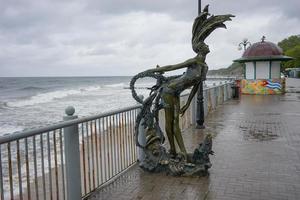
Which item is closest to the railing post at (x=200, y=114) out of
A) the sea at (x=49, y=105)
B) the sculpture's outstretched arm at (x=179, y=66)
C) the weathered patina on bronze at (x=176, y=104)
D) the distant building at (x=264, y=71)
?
the sea at (x=49, y=105)

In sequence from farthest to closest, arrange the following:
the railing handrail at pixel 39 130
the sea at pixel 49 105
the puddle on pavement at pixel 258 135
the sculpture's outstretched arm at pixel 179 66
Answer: the sea at pixel 49 105, the puddle on pavement at pixel 258 135, the sculpture's outstretched arm at pixel 179 66, the railing handrail at pixel 39 130

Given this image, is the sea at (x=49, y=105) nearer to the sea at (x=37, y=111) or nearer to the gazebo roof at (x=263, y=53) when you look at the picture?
the sea at (x=37, y=111)

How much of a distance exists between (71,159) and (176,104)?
2.21 m

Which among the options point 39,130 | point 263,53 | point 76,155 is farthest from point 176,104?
point 263,53

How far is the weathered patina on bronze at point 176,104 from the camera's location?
5.86 m

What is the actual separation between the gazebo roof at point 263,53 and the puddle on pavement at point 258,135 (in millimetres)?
16730

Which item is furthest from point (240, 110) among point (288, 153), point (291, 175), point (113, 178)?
point (113, 178)

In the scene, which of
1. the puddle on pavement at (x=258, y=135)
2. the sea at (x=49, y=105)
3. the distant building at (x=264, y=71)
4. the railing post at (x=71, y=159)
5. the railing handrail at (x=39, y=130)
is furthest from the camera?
the distant building at (x=264, y=71)

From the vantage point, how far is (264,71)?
26.5m

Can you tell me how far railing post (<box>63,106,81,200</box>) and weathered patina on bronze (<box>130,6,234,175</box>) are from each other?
1.72 metres

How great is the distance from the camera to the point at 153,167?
6129 millimetres

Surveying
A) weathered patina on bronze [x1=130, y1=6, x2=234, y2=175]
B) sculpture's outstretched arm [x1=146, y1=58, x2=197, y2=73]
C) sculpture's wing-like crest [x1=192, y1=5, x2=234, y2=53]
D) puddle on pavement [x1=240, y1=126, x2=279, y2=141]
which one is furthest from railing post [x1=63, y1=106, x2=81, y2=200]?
puddle on pavement [x1=240, y1=126, x2=279, y2=141]

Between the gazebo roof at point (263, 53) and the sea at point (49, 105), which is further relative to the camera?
the gazebo roof at point (263, 53)

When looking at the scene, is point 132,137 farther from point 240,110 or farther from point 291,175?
point 240,110
